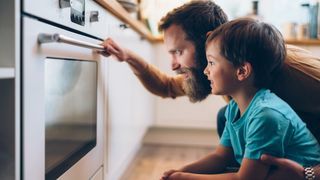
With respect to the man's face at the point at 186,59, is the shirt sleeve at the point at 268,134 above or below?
below

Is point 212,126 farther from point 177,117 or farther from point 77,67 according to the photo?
point 77,67

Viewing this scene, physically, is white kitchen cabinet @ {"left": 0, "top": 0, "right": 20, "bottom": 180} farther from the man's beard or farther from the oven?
the man's beard

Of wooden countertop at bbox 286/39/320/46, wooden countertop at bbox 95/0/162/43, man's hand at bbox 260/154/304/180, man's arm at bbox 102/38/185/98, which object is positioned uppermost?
wooden countertop at bbox 286/39/320/46

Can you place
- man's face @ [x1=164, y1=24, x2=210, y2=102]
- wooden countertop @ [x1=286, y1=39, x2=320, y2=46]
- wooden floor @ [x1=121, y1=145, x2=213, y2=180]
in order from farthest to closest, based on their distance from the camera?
wooden countertop @ [x1=286, y1=39, x2=320, y2=46]
wooden floor @ [x1=121, y1=145, x2=213, y2=180]
man's face @ [x1=164, y1=24, x2=210, y2=102]

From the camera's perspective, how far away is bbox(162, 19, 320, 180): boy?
807 millimetres

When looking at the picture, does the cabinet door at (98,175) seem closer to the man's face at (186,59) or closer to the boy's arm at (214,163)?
the boy's arm at (214,163)

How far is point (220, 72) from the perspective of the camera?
0.94 meters

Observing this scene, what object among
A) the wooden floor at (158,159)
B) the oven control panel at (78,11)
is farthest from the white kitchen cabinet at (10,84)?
the wooden floor at (158,159)

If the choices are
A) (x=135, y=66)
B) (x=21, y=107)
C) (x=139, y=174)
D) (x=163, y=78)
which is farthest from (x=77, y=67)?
(x=139, y=174)

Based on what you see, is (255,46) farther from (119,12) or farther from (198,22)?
(119,12)

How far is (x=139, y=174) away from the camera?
1.85m

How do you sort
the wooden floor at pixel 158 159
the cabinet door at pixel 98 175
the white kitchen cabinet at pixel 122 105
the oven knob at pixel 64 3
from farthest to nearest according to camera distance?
the wooden floor at pixel 158 159 < the white kitchen cabinet at pixel 122 105 < the cabinet door at pixel 98 175 < the oven knob at pixel 64 3

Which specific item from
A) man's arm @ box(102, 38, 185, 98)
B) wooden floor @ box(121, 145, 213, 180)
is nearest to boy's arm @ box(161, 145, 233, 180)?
man's arm @ box(102, 38, 185, 98)

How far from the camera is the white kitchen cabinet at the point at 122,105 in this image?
4.34 feet
